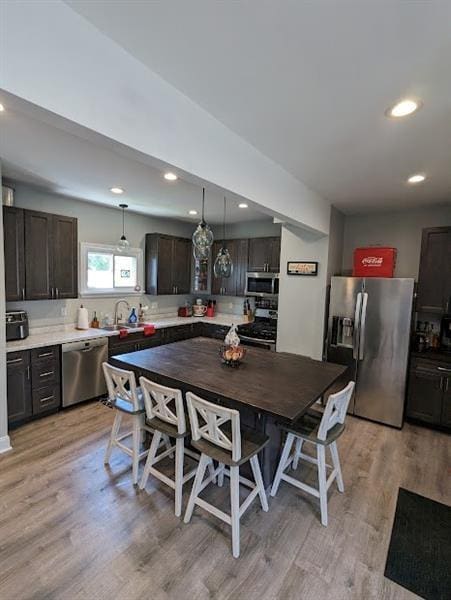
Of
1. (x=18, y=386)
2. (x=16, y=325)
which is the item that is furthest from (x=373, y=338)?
(x=16, y=325)

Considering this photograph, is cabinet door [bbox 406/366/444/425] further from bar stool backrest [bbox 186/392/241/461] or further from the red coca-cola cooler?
bar stool backrest [bbox 186/392/241/461]

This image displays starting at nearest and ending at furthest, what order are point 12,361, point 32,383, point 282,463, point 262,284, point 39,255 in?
1. point 282,463
2. point 12,361
3. point 32,383
4. point 39,255
5. point 262,284

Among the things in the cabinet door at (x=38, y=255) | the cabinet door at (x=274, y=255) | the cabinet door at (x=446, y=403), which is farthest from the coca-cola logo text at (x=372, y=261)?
the cabinet door at (x=38, y=255)

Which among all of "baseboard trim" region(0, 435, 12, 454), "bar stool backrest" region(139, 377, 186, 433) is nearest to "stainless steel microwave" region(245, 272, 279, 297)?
"bar stool backrest" region(139, 377, 186, 433)

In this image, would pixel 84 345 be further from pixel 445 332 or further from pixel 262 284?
pixel 445 332

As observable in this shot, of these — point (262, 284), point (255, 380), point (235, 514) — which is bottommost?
point (235, 514)

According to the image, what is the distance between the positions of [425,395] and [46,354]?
A: 4355mm

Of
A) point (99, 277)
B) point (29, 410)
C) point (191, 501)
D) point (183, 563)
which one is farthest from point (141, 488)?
point (99, 277)

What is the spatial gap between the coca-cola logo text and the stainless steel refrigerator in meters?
0.29

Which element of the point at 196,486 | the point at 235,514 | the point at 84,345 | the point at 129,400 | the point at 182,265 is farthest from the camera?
the point at 182,265

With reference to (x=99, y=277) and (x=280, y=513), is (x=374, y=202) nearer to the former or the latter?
(x=280, y=513)

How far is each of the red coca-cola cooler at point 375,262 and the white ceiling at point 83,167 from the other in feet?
5.59

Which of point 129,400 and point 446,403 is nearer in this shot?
point 129,400

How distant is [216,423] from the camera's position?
188 centimetres
